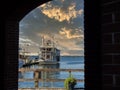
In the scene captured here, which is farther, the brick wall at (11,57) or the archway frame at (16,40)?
the brick wall at (11,57)

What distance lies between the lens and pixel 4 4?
380 centimetres
